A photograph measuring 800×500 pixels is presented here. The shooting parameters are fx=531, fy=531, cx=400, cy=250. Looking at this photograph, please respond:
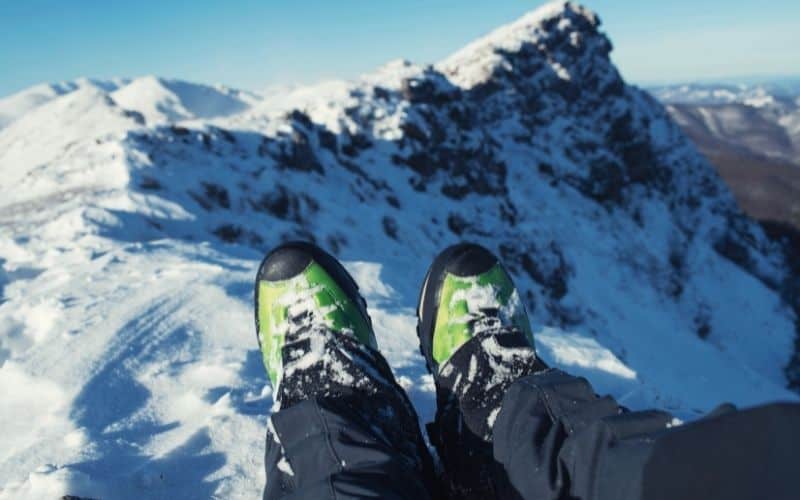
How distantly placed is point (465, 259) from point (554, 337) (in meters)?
1.45

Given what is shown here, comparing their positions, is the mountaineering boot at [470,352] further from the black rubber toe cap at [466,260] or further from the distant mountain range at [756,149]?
the distant mountain range at [756,149]


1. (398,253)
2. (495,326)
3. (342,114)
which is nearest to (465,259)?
(495,326)

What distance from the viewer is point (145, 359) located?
2.67 meters

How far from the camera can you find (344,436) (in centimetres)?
143

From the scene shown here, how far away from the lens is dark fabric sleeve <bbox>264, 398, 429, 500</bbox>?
1237 millimetres

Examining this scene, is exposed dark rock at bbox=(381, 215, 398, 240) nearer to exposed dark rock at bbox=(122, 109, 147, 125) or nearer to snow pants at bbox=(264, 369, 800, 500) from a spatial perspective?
snow pants at bbox=(264, 369, 800, 500)

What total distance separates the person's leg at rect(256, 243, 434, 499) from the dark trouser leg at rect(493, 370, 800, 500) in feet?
0.98

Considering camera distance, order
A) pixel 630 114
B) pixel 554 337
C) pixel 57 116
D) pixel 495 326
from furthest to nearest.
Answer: pixel 630 114
pixel 57 116
pixel 554 337
pixel 495 326

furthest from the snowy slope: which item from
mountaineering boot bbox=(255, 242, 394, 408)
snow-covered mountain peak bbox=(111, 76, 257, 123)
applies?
snow-covered mountain peak bbox=(111, 76, 257, 123)

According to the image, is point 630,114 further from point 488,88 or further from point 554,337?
point 554,337

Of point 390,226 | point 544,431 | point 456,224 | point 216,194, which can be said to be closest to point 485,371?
point 544,431

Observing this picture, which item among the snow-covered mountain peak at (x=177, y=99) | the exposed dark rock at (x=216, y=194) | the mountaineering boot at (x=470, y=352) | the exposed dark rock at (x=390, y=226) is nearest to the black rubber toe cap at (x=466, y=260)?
→ the mountaineering boot at (x=470, y=352)

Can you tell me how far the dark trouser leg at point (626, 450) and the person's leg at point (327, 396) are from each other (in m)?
0.30

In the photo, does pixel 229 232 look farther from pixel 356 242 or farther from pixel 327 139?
pixel 327 139
